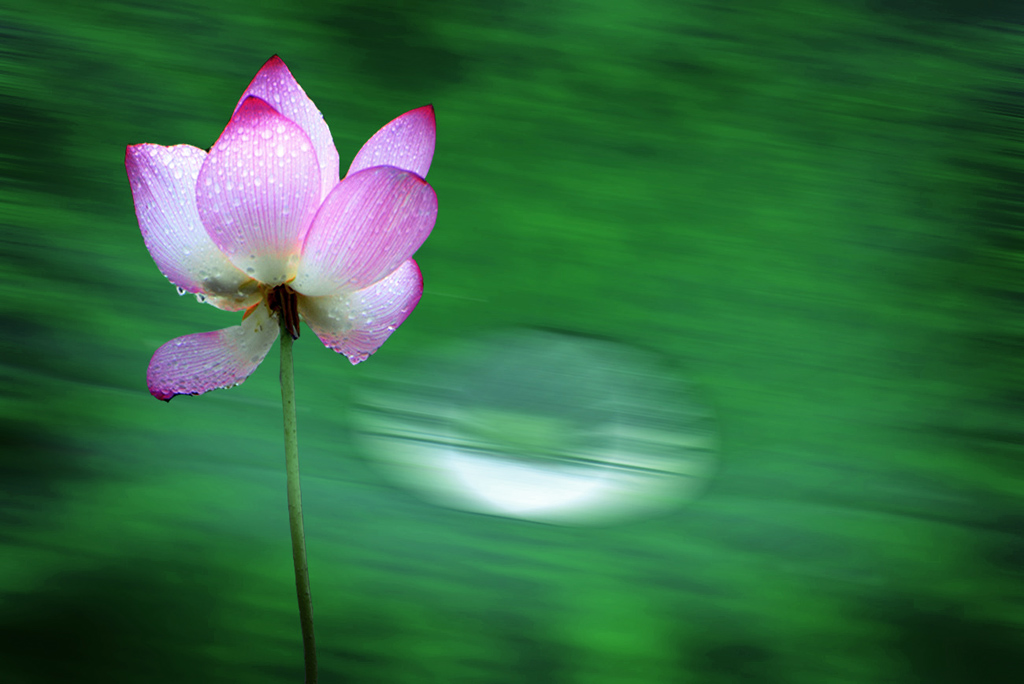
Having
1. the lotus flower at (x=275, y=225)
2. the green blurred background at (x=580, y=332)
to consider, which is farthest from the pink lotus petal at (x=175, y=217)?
the green blurred background at (x=580, y=332)

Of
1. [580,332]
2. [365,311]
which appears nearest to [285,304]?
[365,311]

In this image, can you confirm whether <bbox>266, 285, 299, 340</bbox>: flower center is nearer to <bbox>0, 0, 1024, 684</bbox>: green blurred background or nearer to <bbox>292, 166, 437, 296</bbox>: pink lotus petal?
<bbox>292, 166, 437, 296</bbox>: pink lotus petal

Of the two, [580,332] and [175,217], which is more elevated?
[580,332]

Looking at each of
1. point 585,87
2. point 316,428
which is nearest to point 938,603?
point 316,428

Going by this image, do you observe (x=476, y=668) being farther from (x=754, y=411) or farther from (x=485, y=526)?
(x=754, y=411)

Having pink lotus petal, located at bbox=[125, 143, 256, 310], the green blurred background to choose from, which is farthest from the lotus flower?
the green blurred background

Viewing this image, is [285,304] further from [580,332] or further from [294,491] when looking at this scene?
[580,332]
